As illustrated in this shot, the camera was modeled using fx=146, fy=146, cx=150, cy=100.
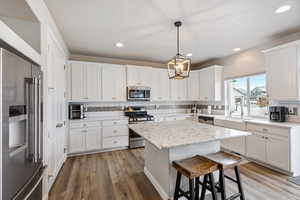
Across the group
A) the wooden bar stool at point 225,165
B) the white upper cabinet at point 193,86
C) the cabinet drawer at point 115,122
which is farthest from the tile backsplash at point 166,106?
the wooden bar stool at point 225,165

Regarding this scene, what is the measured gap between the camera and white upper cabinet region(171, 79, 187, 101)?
491cm

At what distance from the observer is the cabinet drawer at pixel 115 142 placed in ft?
12.7

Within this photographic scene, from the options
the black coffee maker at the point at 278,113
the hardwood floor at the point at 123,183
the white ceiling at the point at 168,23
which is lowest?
the hardwood floor at the point at 123,183

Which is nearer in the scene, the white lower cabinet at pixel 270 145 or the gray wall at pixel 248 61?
the white lower cabinet at pixel 270 145

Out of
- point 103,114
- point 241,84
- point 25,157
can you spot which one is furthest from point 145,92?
point 25,157

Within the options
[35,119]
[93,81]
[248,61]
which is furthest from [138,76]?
[35,119]

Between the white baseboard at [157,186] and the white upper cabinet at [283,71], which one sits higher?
the white upper cabinet at [283,71]

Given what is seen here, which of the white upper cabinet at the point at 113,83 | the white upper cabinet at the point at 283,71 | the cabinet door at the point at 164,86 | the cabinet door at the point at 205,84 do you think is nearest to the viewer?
the white upper cabinet at the point at 283,71

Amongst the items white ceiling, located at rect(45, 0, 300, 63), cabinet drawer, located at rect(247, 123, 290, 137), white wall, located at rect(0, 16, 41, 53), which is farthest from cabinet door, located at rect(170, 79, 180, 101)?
white wall, located at rect(0, 16, 41, 53)

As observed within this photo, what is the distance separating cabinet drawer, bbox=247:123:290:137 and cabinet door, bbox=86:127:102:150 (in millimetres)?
3556

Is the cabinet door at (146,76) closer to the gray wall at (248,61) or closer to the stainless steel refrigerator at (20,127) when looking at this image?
the gray wall at (248,61)

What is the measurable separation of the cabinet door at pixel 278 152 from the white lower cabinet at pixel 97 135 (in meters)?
3.19

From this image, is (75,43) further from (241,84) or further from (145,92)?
(241,84)

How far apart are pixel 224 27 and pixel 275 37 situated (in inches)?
54.1
